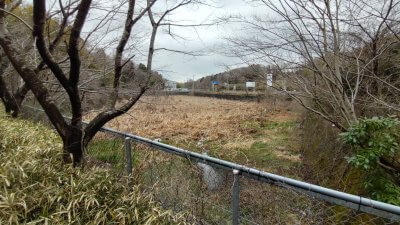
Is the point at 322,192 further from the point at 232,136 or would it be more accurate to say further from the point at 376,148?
the point at 232,136

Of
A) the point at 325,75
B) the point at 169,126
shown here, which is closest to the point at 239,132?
Answer: the point at 169,126

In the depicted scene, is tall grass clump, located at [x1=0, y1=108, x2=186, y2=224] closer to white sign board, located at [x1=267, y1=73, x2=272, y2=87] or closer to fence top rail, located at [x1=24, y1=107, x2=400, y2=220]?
fence top rail, located at [x1=24, y1=107, x2=400, y2=220]

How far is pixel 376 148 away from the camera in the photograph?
3.71 meters

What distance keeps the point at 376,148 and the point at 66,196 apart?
3347mm

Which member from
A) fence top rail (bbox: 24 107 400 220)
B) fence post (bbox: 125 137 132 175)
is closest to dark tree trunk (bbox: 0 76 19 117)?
fence post (bbox: 125 137 132 175)

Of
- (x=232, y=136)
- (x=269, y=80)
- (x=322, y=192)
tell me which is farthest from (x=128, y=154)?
(x=232, y=136)

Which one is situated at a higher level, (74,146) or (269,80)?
(269,80)

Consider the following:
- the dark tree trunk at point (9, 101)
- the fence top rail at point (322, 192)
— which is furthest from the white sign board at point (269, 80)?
the dark tree trunk at point (9, 101)

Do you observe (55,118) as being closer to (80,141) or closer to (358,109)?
(80,141)

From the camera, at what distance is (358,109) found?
603 centimetres

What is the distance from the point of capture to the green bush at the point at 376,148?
3668 mm

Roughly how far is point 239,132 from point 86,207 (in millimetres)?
12298

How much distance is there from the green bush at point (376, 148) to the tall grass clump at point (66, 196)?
241cm

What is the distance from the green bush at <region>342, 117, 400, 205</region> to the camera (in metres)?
3.67
